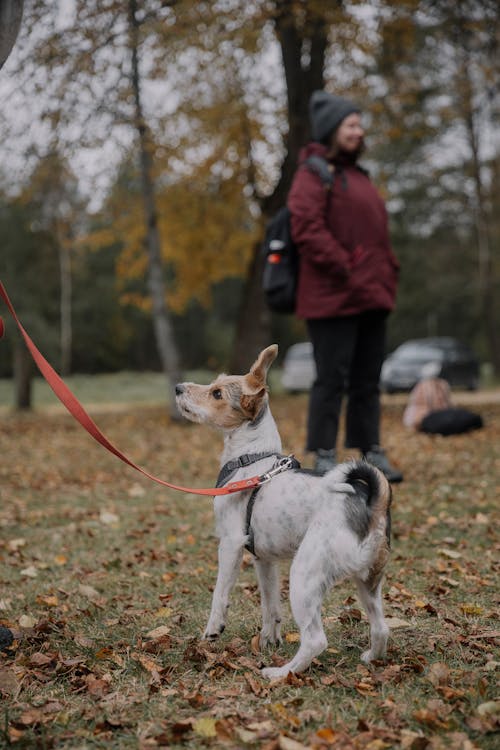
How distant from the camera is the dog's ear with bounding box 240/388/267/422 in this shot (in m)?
3.16

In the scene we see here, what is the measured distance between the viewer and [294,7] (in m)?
11.2

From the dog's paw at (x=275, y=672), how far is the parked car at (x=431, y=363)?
19135 mm

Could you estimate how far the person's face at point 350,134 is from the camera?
558 centimetres

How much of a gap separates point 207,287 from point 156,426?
6690mm

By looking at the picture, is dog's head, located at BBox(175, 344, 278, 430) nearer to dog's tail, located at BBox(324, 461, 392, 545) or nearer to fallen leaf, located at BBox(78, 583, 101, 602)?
dog's tail, located at BBox(324, 461, 392, 545)

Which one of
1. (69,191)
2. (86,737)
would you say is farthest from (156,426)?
(86,737)

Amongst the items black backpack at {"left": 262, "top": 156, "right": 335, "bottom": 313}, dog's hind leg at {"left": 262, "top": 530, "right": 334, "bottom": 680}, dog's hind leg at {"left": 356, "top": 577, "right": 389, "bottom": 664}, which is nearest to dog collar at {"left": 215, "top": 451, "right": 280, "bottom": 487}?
dog's hind leg at {"left": 262, "top": 530, "right": 334, "bottom": 680}

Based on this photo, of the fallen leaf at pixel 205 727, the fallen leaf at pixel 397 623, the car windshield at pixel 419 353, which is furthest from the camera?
the car windshield at pixel 419 353

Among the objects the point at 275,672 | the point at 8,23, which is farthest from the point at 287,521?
the point at 8,23

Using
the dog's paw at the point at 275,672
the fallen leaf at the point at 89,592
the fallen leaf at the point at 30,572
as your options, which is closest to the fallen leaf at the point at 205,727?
the dog's paw at the point at 275,672

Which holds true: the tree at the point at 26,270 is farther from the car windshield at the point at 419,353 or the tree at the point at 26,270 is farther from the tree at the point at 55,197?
the car windshield at the point at 419,353

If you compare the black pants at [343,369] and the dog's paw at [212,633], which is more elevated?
the black pants at [343,369]

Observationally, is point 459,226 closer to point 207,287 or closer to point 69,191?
point 207,287

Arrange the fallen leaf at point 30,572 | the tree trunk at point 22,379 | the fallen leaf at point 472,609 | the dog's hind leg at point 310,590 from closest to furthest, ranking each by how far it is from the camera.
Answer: the dog's hind leg at point 310,590, the fallen leaf at point 472,609, the fallen leaf at point 30,572, the tree trunk at point 22,379
